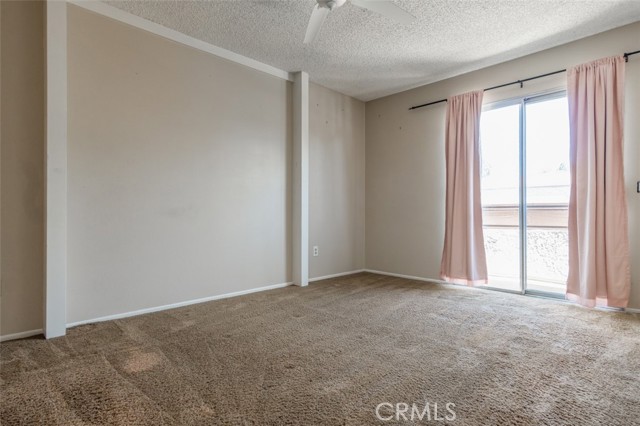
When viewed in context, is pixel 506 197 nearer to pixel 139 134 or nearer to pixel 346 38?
pixel 346 38

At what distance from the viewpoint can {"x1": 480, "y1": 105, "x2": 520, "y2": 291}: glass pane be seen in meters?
3.55

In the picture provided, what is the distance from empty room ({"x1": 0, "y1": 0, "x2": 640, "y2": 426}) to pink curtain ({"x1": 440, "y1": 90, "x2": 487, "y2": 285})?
26mm

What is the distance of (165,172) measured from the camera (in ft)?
9.59

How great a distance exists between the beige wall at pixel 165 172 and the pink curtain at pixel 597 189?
296 centimetres

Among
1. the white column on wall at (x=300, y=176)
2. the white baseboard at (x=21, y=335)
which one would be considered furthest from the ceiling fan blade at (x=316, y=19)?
the white baseboard at (x=21, y=335)

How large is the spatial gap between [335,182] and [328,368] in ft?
9.91

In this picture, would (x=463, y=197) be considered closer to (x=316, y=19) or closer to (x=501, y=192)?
(x=501, y=192)

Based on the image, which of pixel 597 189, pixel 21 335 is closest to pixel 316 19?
pixel 597 189

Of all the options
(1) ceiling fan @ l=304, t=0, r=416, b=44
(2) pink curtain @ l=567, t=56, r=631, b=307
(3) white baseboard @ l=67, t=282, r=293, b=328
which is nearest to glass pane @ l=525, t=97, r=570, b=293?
(2) pink curtain @ l=567, t=56, r=631, b=307

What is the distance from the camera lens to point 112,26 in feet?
8.66

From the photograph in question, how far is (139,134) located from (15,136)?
0.79m

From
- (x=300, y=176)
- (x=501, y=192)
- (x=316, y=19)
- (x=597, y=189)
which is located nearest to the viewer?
(x=316, y=19)

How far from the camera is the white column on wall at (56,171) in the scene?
2234mm

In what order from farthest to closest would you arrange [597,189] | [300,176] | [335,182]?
[335,182], [300,176], [597,189]
